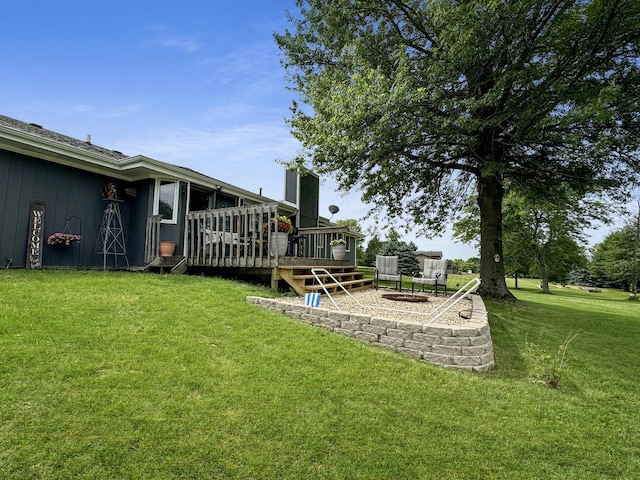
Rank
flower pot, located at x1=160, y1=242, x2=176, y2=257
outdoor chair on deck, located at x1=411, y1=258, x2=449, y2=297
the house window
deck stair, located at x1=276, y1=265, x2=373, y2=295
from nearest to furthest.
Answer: deck stair, located at x1=276, y1=265, x2=373, y2=295
flower pot, located at x1=160, y1=242, x2=176, y2=257
outdoor chair on deck, located at x1=411, y1=258, x2=449, y2=297
the house window

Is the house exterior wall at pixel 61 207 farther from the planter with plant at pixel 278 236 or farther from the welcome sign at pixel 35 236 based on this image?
the planter with plant at pixel 278 236

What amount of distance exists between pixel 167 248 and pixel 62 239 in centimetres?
211

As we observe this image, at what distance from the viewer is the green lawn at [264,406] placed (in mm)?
2105

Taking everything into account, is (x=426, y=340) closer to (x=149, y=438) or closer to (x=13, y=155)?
(x=149, y=438)

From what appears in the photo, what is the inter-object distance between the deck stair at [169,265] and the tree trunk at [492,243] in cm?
855

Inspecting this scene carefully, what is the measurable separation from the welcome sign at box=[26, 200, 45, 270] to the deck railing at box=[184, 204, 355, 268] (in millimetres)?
2863

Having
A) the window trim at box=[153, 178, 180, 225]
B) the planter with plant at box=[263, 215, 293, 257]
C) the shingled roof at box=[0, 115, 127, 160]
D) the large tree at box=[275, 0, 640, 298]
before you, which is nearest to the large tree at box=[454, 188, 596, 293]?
the large tree at box=[275, 0, 640, 298]

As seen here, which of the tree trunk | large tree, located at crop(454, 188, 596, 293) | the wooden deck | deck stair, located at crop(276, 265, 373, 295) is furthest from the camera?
large tree, located at crop(454, 188, 596, 293)

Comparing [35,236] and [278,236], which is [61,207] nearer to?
[35,236]

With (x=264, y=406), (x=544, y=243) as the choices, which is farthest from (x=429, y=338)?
(x=544, y=243)

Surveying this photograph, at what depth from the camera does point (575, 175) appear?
903cm

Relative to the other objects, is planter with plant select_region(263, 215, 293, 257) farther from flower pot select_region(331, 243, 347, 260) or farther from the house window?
the house window

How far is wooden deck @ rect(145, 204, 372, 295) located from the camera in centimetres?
678

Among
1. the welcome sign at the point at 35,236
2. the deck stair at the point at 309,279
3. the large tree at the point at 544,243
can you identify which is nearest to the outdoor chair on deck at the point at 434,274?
the deck stair at the point at 309,279
